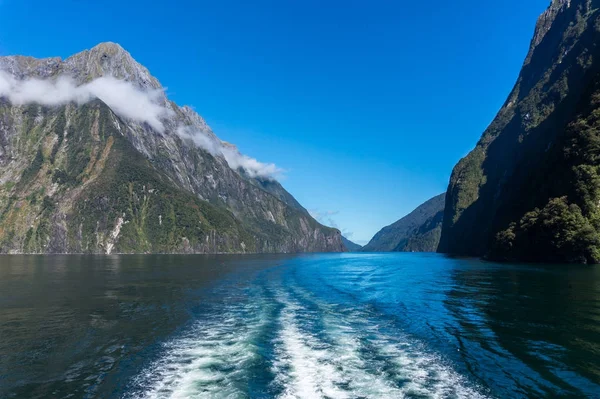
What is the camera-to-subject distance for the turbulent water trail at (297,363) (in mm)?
14102

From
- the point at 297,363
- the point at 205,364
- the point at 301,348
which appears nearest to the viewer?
the point at 205,364

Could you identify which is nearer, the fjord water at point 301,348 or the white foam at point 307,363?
the white foam at point 307,363

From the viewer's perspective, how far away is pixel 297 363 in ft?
57.2

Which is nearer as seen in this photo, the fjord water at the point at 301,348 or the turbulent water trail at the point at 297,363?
the turbulent water trail at the point at 297,363

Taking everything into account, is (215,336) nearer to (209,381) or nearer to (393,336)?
(209,381)

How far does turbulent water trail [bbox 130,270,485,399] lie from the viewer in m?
14.1

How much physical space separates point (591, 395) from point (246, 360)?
13.3 m

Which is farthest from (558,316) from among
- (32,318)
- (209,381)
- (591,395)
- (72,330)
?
(32,318)

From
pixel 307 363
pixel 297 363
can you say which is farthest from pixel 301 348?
pixel 307 363

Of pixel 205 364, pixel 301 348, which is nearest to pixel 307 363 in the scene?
pixel 301 348

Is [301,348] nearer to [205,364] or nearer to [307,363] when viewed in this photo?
[307,363]

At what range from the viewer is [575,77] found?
182 meters

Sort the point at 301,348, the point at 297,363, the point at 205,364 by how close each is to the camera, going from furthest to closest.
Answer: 1. the point at 301,348
2. the point at 297,363
3. the point at 205,364

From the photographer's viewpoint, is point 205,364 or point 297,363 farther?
point 297,363
